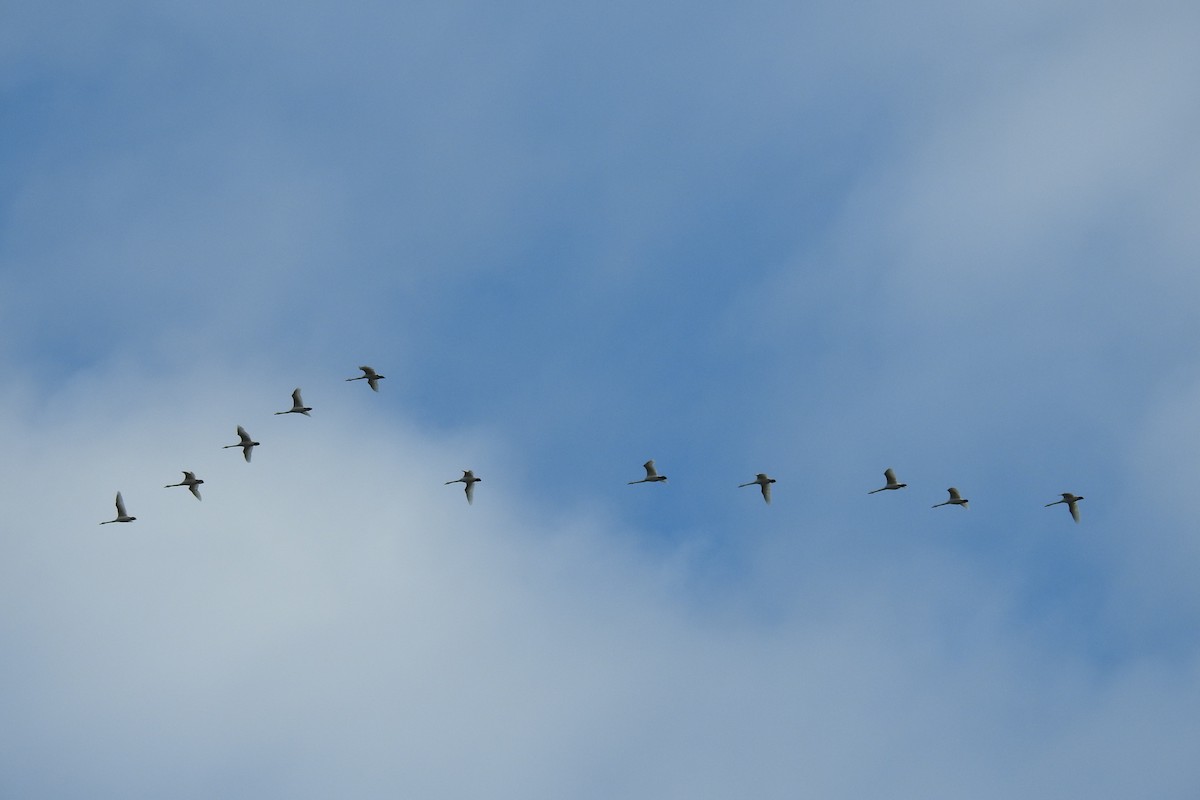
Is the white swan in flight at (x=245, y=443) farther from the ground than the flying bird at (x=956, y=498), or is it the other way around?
the white swan in flight at (x=245, y=443)

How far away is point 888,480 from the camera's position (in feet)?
546

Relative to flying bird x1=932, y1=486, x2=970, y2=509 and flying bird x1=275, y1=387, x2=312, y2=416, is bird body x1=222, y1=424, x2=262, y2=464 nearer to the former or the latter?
flying bird x1=275, y1=387, x2=312, y2=416

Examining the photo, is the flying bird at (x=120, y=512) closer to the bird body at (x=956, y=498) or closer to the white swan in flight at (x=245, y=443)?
the white swan in flight at (x=245, y=443)

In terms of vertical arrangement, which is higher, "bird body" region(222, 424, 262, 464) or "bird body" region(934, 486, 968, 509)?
"bird body" region(222, 424, 262, 464)

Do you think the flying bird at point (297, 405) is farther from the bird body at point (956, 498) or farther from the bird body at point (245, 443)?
the bird body at point (956, 498)

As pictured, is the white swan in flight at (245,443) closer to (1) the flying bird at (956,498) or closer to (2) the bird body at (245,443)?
(2) the bird body at (245,443)

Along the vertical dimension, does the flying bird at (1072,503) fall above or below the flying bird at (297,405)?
below

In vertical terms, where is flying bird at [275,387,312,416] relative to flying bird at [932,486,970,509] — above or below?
above

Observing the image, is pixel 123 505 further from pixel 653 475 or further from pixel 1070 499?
pixel 1070 499

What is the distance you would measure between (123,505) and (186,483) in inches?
230

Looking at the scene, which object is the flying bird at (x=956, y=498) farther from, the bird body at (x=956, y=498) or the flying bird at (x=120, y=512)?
the flying bird at (x=120, y=512)

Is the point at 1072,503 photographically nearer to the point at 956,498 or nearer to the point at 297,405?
the point at 956,498

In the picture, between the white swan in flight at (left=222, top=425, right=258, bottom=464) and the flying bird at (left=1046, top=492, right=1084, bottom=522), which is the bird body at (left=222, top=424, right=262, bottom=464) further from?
the flying bird at (left=1046, top=492, right=1084, bottom=522)

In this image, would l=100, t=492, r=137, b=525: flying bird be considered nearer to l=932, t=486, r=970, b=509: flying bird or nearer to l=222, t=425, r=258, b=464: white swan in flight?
l=222, t=425, r=258, b=464: white swan in flight
